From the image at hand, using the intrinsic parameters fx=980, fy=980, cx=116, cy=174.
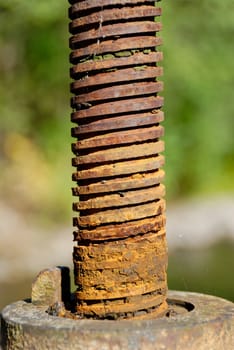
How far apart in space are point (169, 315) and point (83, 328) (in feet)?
1.23

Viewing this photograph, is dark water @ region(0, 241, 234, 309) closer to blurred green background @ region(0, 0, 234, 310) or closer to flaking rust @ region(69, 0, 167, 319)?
blurred green background @ region(0, 0, 234, 310)

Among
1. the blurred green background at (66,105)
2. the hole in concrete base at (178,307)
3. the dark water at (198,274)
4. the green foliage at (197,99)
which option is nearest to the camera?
the hole in concrete base at (178,307)

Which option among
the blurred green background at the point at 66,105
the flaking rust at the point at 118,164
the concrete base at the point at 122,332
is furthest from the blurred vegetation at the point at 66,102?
the concrete base at the point at 122,332

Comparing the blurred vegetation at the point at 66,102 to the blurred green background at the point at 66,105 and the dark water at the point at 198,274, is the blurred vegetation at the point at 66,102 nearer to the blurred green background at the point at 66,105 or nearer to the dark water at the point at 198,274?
the blurred green background at the point at 66,105

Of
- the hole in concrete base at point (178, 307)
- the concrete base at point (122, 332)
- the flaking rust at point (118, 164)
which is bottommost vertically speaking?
the hole in concrete base at point (178, 307)

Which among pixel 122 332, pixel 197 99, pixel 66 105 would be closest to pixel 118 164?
pixel 122 332

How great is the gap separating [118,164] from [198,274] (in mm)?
8678

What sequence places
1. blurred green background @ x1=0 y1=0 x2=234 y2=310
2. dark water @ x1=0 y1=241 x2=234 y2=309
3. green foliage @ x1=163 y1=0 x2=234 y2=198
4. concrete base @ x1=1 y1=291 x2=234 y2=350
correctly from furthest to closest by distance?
green foliage @ x1=163 y1=0 x2=234 y2=198 < blurred green background @ x1=0 y1=0 x2=234 y2=310 < dark water @ x1=0 y1=241 x2=234 y2=309 < concrete base @ x1=1 y1=291 x2=234 y2=350

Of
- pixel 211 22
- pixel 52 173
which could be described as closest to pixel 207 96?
pixel 211 22

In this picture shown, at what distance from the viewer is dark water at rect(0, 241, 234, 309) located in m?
10.2

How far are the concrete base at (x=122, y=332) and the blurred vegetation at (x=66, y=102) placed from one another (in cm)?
1261

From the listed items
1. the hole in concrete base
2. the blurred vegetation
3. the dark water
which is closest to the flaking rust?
the hole in concrete base

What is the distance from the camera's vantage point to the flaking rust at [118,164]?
8.70ft

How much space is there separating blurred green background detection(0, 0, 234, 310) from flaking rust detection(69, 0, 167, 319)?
40.2 feet
